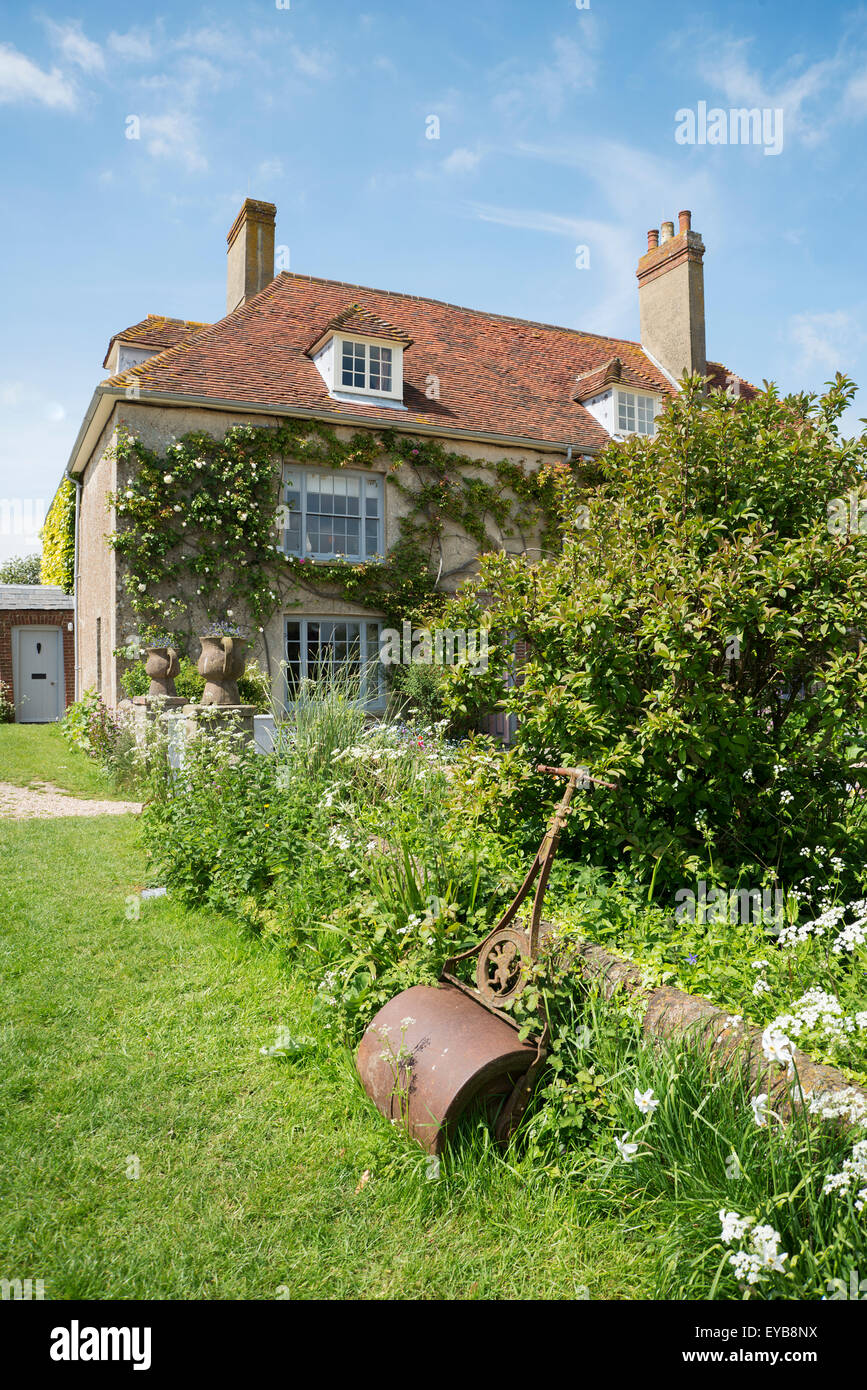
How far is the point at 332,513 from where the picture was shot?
14000mm

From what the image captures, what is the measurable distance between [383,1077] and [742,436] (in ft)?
11.6

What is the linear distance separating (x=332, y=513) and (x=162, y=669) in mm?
4915

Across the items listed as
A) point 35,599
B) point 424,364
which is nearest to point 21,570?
point 35,599

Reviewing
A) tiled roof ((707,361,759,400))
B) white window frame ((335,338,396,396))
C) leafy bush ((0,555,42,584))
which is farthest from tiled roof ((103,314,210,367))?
leafy bush ((0,555,42,584))

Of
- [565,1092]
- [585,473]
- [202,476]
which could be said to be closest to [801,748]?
[565,1092]

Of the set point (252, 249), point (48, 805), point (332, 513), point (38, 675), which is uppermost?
point (252, 249)

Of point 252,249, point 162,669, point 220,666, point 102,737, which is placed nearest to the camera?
point 220,666

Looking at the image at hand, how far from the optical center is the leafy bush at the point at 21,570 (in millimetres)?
48250

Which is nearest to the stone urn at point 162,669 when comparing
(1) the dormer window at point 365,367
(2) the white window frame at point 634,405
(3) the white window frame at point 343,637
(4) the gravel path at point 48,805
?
(4) the gravel path at point 48,805

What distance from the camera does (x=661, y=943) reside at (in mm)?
3346

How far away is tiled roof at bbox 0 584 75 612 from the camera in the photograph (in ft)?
67.6

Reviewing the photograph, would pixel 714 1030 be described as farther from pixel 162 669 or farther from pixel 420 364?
pixel 420 364
